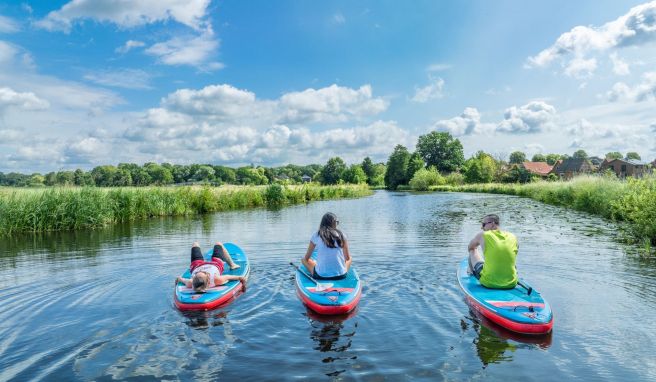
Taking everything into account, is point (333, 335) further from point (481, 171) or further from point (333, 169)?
point (333, 169)

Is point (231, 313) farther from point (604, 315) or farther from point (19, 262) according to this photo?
point (19, 262)

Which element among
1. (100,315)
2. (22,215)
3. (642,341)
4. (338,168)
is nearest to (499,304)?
(642,341)

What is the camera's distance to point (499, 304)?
257 inches

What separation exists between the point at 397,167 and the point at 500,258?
9477cm

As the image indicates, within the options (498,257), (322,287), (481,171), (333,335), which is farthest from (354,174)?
(333,335)

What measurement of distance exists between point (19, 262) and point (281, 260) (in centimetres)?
767

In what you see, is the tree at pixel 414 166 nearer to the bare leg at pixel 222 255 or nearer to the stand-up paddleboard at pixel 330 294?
A: the bare leg at pixel 222 255

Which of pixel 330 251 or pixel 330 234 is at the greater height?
pixel 330 234

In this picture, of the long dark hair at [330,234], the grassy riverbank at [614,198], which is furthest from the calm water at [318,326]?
the grassy riverbank at [614,198]

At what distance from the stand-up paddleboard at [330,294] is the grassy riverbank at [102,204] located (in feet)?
54.9

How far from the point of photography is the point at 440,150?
107000mm

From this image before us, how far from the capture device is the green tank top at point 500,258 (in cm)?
712

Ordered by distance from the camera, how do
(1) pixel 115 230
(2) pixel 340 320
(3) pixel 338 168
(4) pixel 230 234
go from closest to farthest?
(2) pixel 340 320, (4) pixel 230 234, (1) pixel 115 230, (3) pixel 338 168

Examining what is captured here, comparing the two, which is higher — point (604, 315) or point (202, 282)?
point (202, 282)
